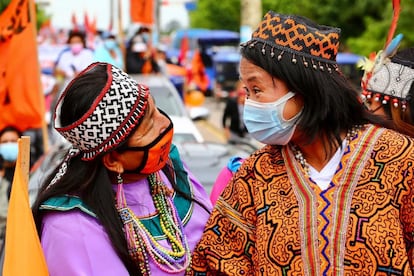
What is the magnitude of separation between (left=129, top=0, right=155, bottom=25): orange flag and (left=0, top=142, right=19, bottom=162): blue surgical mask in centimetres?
965

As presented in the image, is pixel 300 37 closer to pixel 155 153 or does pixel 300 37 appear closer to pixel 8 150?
pixel 155 153

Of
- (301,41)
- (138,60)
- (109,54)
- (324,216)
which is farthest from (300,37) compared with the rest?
(138,60)

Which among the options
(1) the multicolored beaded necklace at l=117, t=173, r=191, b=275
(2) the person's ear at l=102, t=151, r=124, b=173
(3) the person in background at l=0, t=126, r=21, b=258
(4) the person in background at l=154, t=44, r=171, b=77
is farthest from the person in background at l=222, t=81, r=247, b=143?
(2) the person's ear at l=102, t=151, r=124, b=173

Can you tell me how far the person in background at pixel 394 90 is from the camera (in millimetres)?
2621

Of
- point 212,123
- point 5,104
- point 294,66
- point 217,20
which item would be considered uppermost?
point 294,66

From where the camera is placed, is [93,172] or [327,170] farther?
[93,172]

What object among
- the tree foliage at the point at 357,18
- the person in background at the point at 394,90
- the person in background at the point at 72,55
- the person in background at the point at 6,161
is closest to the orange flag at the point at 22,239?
the person in background at the point at 394,90

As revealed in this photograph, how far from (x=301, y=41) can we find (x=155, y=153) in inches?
24.6

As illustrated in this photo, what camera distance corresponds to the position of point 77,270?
91.7 inches

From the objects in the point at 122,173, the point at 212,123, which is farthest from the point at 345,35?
the point at 122,173

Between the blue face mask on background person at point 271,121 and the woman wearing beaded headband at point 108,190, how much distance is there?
0.39m

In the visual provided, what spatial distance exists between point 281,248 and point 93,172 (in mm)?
698

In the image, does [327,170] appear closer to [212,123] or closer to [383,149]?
[383,149]

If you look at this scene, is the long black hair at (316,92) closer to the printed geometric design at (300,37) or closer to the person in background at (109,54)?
the printed geometric design at (300,37)
